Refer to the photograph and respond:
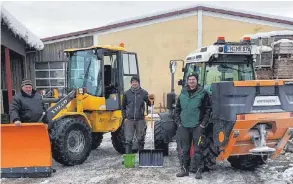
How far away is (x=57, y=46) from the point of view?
18438 mm

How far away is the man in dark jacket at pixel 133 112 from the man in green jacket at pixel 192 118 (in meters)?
1.28

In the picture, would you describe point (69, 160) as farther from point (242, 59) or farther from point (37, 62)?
point (37, 62)

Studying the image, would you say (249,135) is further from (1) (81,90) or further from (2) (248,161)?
(1) (81,90)

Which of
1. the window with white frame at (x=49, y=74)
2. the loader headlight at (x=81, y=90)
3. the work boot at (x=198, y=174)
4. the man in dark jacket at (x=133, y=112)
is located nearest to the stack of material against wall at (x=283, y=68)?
the man in dark jacket at (x=133, y=112)

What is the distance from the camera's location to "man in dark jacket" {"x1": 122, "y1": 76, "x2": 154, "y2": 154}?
778 cm

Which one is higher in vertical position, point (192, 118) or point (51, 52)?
point (51, 52)

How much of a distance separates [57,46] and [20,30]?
348 cm

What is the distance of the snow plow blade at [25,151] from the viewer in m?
6.95

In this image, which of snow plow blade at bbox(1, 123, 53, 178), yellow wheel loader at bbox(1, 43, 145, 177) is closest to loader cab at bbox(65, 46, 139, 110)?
yellow wheel loader at bbox(1, 43, 145, 177)

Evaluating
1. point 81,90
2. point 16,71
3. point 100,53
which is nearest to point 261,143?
point 100,53

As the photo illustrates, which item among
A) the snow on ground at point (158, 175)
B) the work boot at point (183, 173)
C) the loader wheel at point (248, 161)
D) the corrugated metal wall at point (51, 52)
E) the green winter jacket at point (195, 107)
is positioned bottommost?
the snow on ground at point (158, 175)

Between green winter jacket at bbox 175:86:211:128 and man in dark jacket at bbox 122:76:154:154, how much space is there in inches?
54.7

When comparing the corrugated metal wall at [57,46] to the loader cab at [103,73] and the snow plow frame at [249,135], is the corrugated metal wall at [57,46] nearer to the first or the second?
the loader cab at [103,73]

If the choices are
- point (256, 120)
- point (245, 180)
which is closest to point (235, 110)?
point (256, 120)
